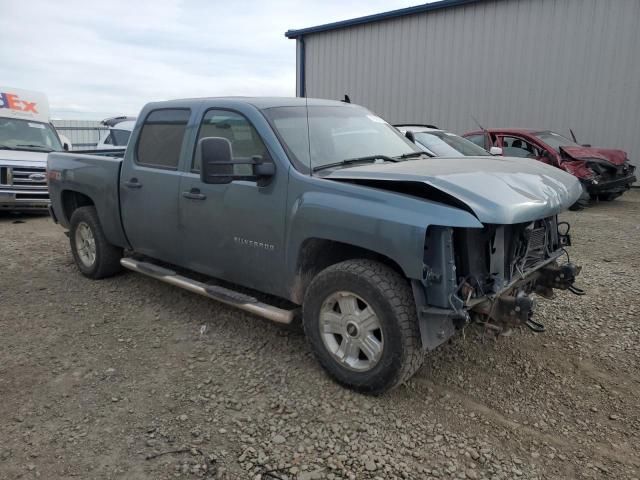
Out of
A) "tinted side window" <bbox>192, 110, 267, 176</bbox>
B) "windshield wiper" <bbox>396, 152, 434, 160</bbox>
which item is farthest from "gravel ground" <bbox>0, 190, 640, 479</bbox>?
"windshield wiper" <bbox>396, 152, 434, 160</bbox>

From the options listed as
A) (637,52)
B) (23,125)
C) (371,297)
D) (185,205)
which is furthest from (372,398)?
(637,52)

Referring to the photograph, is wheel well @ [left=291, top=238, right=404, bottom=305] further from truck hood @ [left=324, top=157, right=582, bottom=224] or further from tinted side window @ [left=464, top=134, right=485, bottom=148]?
tinted side window @ [left=464, top=134, right=485, bottom=148]

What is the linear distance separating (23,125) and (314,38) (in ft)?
36.3

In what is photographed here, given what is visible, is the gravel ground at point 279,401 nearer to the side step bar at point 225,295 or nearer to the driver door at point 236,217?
the side step bar at point 225,295

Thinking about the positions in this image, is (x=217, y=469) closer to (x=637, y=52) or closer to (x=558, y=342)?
(x=558, y=342)

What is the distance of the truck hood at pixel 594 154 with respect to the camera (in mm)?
10245

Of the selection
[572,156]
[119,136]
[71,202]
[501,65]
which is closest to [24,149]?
[119,136]

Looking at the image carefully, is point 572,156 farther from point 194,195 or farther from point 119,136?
point 119,136

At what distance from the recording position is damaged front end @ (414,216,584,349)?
2961mm

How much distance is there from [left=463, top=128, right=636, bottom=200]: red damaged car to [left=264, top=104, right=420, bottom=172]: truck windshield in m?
6.56

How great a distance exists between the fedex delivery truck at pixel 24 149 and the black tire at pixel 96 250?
14.5ft

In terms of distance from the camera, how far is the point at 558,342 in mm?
4125

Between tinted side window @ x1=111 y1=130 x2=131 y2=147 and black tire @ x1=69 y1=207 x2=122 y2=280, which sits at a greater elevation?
tinted side window @ x1=111 y1=130 x2=131 y2=147

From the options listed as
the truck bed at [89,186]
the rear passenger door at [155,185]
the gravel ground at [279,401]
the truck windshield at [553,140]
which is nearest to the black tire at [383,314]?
the gravel ground at [279,401]
